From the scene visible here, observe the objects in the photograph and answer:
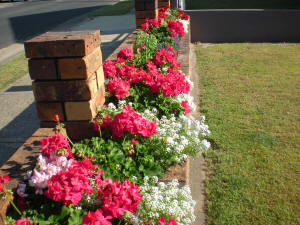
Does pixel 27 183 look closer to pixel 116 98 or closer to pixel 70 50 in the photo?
pixel 70 50

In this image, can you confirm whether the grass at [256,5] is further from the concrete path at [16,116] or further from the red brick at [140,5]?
the concrete path at [16,116]

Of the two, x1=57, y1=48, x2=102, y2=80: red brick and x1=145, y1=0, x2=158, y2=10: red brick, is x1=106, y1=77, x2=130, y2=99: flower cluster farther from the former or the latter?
x1=145, y1=0, x2=158, y2=10: red brick

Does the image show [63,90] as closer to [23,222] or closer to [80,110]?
[80,110]

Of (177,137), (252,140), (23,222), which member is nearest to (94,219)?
(23,222)

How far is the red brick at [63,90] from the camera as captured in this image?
6.28 ft

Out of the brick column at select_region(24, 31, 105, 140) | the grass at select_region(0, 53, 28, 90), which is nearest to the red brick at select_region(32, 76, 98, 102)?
the brick column at select_region(24, 31, 105, 140)

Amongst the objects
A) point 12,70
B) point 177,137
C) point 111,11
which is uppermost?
point 111,11

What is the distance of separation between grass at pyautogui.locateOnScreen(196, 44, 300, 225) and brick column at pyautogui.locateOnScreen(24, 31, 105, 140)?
1479 millimetres

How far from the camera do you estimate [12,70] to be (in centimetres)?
651

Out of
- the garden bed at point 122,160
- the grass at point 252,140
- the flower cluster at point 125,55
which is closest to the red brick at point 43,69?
the garden bed at point 122,160

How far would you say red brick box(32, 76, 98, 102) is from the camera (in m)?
1.92

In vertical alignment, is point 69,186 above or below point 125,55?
below

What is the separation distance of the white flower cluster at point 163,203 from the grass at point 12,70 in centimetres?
467

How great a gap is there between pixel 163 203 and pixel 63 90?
963mm
